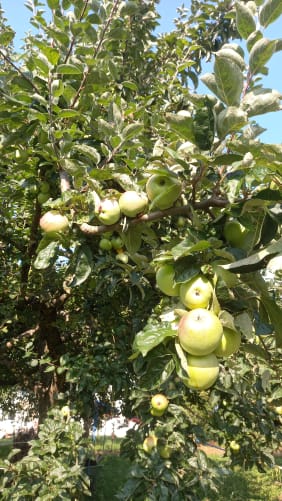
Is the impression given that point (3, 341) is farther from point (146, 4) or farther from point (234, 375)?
point (146, 4)

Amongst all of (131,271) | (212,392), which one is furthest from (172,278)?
(212,392)

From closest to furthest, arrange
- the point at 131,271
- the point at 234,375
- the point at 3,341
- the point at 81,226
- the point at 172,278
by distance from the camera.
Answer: the point at 172,278, the point at 81,226, the point at 131,271, the point at 234,375, the point at 3,341

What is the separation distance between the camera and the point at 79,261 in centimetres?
144

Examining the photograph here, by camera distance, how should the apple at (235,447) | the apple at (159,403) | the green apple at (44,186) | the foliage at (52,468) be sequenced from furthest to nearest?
the apple at (235,447), the apple at (159,403), the foliage at (52,468), the green apple at (44,186)

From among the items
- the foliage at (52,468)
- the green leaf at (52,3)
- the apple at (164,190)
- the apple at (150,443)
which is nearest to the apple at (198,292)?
the apple at (164,190)

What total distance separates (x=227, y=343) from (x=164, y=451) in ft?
6.96

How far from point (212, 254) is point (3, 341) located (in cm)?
326

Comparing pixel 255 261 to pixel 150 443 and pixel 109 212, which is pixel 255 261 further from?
pixel 150 443

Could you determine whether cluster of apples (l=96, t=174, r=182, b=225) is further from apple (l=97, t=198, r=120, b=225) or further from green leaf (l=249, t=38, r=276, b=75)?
green leaf (l=249, t=38, r=276, b=75)

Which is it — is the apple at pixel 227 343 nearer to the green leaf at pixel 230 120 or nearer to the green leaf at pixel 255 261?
the green leaf at pixel 255 261

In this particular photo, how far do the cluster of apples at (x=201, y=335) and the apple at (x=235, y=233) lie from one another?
17cm

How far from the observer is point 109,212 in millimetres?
1202

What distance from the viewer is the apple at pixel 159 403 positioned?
2572 millimetres

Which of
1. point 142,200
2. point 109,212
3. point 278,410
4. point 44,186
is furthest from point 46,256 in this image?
point 278,410
